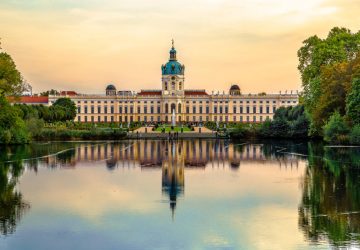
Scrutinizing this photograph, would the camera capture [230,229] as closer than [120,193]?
Yes

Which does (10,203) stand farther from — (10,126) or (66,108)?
(66,108)

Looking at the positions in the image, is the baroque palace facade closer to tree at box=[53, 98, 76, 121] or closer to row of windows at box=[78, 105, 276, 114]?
row of windows at box=[78, 105, 276, 114]

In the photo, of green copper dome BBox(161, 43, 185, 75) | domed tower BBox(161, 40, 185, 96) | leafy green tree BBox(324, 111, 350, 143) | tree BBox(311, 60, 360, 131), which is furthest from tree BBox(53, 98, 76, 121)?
leafy green tree BBox(324, 111, 350, 143)

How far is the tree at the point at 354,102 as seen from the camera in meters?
26.9

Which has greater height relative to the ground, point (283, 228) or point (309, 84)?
point (309, 84)

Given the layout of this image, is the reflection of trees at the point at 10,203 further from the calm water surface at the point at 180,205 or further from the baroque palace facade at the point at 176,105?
the baroque palace facade at the point at 176,105

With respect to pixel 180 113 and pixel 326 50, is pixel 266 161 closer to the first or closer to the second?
pixel 326 50

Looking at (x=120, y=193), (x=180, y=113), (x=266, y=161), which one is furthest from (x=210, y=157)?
(x=180, y=113)

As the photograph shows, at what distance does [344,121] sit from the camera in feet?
95.0

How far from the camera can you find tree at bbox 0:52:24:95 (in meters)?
27.9

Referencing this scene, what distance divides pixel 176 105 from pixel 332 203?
254 ft

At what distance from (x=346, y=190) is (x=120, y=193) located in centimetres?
497

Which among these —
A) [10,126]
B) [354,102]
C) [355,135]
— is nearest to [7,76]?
[10,126]

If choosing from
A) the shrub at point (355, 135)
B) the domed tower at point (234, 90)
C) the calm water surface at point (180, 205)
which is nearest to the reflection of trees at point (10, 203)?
the calm water surface at point (180, 205)
